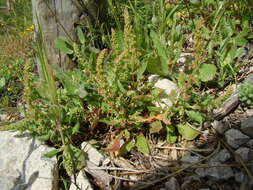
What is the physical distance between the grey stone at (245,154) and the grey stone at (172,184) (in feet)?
1.27

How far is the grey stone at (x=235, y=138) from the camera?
70.9 inches

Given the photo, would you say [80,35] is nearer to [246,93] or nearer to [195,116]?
[195,116]

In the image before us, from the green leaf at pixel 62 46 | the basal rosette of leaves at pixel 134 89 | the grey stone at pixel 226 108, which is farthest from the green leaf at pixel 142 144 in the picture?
the green leaf at pixel 62 46

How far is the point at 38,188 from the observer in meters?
1.76

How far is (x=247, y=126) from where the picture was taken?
182 centimetres

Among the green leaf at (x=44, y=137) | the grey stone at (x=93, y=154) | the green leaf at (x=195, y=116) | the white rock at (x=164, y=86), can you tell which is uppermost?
the white rock at (x=164, y=86)

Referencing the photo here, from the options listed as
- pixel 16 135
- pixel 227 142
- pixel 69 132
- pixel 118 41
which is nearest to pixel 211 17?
pixel 118 41

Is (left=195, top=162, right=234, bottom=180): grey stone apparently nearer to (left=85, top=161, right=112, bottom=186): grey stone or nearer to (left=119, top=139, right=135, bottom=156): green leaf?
(left=119, top=139, right=135, bottom=156): green leaf

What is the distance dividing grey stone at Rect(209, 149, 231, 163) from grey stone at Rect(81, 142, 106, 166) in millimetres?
700

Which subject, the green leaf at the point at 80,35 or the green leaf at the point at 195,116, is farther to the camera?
the green leaf at the point at 80,35

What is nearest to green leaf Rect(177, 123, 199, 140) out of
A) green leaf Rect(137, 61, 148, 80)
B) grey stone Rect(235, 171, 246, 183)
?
grey stone Rect(235, 171, 246, 183)

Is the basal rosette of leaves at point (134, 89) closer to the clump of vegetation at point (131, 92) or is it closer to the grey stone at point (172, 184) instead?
the clump of vegetation at point (131, 92)

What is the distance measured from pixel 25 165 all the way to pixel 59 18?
117 cm

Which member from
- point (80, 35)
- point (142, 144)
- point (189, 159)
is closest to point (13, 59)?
point (80, 35)
